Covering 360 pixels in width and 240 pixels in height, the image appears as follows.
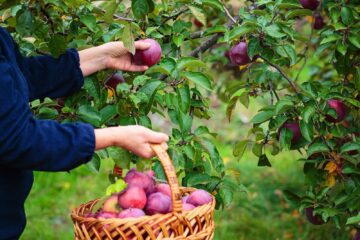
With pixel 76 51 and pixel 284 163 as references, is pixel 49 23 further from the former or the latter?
pixel 284 163

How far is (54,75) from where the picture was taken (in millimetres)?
1912

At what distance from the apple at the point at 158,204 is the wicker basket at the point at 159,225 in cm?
4

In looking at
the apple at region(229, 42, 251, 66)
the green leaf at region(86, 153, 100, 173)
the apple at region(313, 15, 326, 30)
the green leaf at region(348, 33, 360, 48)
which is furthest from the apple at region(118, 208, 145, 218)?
the apple at region(313, 15, 326, 30)

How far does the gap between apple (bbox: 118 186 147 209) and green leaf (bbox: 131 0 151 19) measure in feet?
1.61

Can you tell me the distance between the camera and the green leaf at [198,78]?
1782 millimetres

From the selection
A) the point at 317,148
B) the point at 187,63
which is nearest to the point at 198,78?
the point at 187,63

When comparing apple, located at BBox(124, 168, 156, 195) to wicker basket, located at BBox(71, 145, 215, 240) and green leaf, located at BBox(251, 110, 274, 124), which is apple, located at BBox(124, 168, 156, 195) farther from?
green leaf, located at BBox(251, 110, 274, 124)

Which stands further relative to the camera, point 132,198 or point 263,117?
point 263,117

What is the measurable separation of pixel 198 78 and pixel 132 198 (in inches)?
17.2

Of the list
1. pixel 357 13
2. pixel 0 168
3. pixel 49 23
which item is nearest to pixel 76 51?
pixel 49 23

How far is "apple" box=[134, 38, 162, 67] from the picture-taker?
1900mm

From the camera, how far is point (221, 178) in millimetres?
1974

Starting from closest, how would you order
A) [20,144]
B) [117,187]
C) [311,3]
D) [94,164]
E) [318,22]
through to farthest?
[20,144] < [117,187] < [94,164] < [311,3] < [318,22]

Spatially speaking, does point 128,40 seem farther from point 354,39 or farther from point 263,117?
point 354,39
